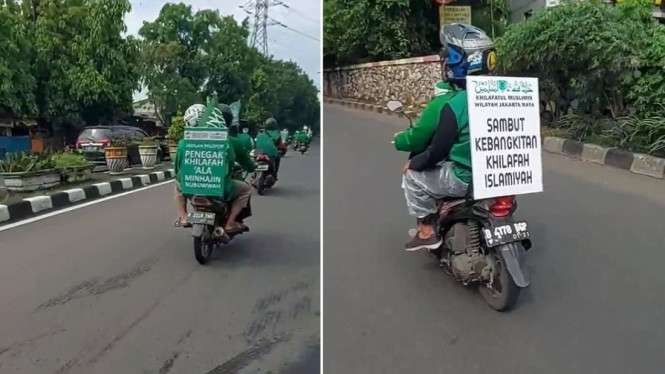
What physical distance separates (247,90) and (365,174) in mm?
529

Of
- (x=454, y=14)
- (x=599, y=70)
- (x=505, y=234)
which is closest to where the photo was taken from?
(x=454, y=14)

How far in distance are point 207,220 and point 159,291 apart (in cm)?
14

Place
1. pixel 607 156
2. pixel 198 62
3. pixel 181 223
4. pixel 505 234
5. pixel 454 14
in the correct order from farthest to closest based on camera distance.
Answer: pixel 607 156
pixel 505 234
pixel 454 14
pixel 181 223
pixel 198 62

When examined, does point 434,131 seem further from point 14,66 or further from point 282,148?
point 14,66

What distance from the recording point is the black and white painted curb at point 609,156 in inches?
114

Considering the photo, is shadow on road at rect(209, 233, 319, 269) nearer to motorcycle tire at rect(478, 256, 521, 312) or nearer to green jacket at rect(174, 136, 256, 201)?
green jacket at rect(174, 136, 256, 201)

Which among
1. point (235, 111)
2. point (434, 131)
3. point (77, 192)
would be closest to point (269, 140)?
point (235, 111)

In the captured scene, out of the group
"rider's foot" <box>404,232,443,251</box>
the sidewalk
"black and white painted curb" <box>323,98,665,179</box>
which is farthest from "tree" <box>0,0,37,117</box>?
"black and white painted curb" <box>323,98,665,179</box>

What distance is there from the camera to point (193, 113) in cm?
99

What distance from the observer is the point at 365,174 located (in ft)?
4.86

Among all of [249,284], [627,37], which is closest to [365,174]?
[249,284]

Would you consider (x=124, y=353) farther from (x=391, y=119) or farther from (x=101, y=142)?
(x=391, y=119)

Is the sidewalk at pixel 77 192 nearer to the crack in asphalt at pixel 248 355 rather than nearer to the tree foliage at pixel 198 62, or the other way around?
the tree foliage at pixel 198 62

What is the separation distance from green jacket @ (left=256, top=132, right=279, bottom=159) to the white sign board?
62cm
